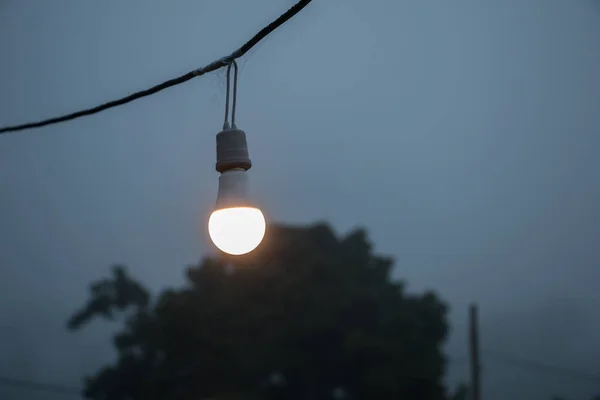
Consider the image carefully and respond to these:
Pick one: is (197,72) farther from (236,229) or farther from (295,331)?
(295,331)

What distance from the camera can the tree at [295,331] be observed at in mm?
19406

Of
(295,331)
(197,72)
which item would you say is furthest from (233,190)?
(295,331)

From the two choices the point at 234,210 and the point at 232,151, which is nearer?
the point at 234,210

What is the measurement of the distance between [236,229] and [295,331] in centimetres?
1787

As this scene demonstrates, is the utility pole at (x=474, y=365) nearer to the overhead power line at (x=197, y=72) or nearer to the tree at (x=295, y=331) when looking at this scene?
the tree at (x=295, y=331)

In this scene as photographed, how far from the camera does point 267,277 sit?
20.7 m

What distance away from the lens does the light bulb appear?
2453mm

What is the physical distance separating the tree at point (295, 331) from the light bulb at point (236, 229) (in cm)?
1697

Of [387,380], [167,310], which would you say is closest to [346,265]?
[387,380]

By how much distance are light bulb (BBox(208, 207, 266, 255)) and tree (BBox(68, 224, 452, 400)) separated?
1697 centimetres

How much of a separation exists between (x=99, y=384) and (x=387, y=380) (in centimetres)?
1026

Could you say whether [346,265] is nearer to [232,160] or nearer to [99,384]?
[99,384]

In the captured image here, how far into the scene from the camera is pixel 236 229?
245 centimetres

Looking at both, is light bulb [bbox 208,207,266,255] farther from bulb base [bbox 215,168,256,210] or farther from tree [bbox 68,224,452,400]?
tree [bbox 68,224,452,400]
